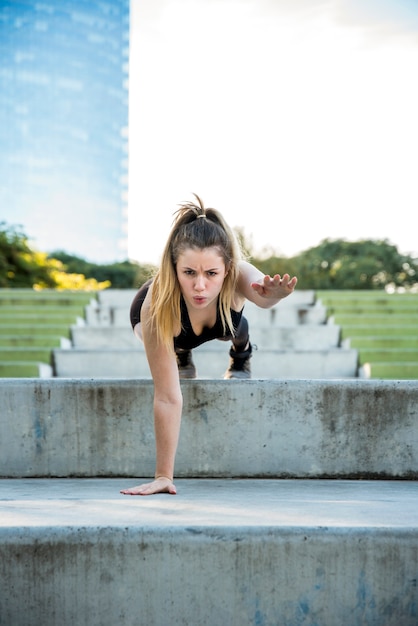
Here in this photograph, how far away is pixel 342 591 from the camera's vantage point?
158 centimetres

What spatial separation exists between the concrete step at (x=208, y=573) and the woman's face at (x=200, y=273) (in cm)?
87

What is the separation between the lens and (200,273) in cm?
221

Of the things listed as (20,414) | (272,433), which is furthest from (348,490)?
(20,414)

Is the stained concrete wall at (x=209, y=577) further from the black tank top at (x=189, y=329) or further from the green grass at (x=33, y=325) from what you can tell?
the green grass at (x=33, y=325)

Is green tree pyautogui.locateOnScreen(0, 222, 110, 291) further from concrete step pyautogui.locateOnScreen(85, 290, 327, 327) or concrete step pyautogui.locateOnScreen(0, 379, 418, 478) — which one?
concrete step pyautogui.locateOnScreen(0, 379, 418, 478)

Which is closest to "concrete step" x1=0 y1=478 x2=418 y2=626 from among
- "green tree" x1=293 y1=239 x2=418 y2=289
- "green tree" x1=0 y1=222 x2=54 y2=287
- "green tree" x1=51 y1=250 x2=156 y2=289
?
"green tree" x1=0 y1=222 x2=54 y2=287

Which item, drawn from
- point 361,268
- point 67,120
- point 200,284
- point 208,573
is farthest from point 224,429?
point 67,120

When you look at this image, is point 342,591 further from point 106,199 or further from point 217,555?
point 106,199

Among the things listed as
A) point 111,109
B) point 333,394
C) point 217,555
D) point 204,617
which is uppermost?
point 111,109

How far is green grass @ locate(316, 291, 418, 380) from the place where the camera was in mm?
4266

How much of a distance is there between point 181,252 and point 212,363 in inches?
91.8

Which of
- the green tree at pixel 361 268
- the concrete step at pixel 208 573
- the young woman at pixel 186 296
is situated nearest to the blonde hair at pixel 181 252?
the young woman at pixel 186 296

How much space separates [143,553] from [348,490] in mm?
908

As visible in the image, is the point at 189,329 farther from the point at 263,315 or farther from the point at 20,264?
the point at 20,264
